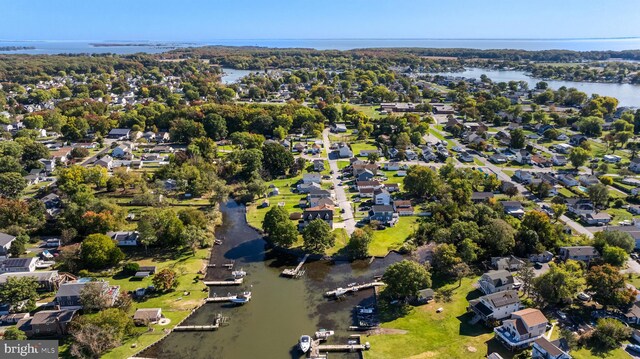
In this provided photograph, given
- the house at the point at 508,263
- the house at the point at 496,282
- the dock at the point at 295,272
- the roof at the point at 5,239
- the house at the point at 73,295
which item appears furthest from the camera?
the roof at the point at 5,239

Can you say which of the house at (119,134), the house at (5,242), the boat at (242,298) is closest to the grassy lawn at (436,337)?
the boat at (242,298)

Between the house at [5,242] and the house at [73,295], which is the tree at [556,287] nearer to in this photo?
the house at [73,295]

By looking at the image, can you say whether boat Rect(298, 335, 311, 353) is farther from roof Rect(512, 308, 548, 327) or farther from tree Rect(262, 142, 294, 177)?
tree Rect(262, 142, 294, 177)

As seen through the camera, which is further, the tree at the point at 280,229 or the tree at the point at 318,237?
the tree at the point at 280,229

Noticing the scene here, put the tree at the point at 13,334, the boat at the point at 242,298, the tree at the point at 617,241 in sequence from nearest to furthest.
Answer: the tree at the point at 13,334
the boat at the point at 242,298
the tree at the point at 617,241

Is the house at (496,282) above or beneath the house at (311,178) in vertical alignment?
beneath

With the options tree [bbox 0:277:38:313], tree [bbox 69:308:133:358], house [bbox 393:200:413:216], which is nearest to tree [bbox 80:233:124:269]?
tree [bbox 0:277:38:313]

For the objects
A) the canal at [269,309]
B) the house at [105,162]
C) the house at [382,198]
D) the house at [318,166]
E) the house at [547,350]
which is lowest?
the canal at [269,309]

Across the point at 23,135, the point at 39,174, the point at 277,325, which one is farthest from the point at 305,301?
the point at 23,135
